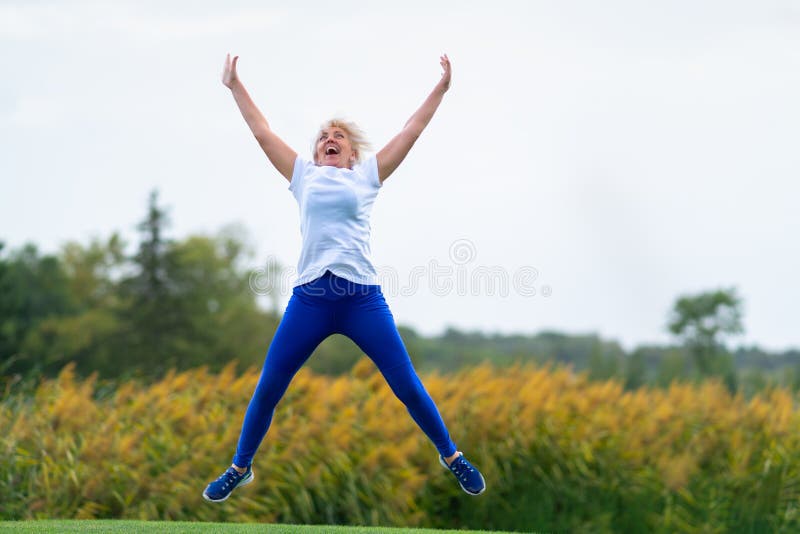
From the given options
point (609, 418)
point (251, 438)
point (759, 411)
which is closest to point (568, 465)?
point (609, 418)

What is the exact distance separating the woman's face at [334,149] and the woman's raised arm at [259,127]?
0.57 feet

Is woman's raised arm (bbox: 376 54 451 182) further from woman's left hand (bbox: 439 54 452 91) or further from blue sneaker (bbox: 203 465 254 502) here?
blue sneaker (bbox: 203 465 254 502)

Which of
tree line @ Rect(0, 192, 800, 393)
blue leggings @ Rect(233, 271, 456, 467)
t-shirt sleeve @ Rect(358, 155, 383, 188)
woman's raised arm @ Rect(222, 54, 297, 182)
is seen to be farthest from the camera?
tree line @ Rect(0, 192, 800, 393)

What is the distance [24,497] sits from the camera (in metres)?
7.60

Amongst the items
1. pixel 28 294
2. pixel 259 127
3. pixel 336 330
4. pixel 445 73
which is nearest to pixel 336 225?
pixel 336 330

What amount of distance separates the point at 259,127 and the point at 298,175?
16.5 inches

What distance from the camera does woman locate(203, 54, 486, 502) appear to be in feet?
16.8

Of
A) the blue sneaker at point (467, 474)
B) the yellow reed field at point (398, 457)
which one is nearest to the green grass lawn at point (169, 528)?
the blue sneaker at point (467, 474)

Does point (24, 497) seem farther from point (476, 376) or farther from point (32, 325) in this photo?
point (32, 325)

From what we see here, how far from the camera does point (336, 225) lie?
518cm

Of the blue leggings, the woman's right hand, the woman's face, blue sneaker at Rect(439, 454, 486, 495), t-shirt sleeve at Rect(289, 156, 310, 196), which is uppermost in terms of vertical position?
the woman's right hand

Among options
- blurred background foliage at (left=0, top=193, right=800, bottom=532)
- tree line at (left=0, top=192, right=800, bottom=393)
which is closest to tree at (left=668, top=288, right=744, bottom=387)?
tree line at (left=0, top=192, right=800, bottom=393)

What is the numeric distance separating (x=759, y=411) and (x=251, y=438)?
679 centimetres

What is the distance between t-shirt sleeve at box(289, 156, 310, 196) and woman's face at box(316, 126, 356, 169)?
137 millimetres
